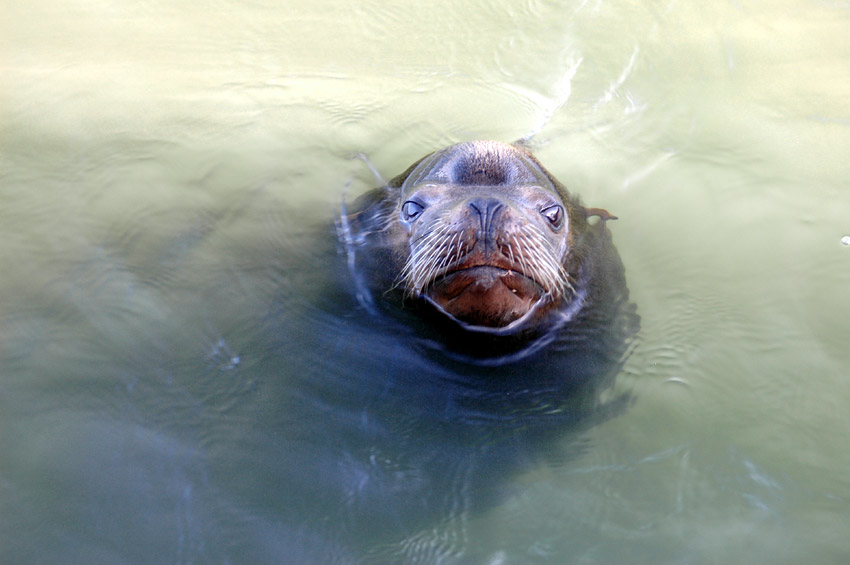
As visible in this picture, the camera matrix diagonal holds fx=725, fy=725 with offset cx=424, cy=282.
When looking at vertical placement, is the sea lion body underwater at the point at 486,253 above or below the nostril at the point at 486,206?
below

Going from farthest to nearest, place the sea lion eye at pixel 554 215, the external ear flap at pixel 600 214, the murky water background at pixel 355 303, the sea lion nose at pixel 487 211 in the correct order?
1. the external ear flap at pixel 600 214
2. the sea lion eye at pixel 554 215
3. the sea lion nose at pixel 487 211
4. the murky water background at pixel 355 303

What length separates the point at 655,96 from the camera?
633 cm

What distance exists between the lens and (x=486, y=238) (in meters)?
3.55

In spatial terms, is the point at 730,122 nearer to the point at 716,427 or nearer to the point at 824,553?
the point at 716,427

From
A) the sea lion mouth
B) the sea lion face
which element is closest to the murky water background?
the sea lion mouth

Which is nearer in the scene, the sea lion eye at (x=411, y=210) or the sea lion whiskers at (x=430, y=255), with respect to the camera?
the sea lion whiskers at (x=430, y=255)

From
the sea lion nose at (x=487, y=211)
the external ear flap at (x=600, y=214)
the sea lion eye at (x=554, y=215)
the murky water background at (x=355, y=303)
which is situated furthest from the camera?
the external ear flap at (x=600, y=214)

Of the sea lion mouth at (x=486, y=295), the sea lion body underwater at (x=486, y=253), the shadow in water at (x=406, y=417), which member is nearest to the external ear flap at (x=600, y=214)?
the sea lion body underwater at (x=486, y=253)

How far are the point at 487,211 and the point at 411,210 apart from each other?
0.75m

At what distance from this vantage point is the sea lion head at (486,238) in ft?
11.8

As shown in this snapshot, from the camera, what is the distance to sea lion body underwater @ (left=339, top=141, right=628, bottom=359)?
3.62 metres

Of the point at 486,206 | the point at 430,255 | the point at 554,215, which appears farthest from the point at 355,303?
the point at 554,215

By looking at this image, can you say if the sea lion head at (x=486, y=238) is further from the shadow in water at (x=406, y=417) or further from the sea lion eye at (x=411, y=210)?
the shadow in water at (x=406, y=417)

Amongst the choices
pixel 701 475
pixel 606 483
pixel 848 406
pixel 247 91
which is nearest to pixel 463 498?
pixel 606 483
